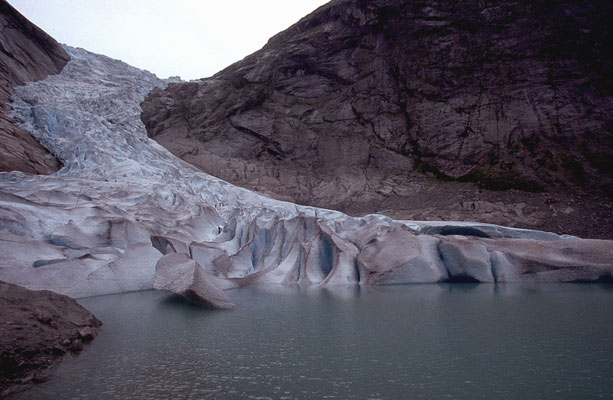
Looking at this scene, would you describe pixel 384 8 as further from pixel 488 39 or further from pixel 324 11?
pixel 488 39

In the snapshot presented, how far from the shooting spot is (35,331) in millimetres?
3094

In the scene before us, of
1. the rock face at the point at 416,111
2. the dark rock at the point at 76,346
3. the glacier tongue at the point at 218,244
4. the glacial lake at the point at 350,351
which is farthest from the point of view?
the rock face at the point at 416,111

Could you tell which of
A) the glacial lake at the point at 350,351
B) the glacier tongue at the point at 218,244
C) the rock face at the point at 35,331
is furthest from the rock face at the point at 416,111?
the rock face at the point at 35,331

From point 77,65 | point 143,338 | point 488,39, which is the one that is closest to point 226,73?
point 77,65

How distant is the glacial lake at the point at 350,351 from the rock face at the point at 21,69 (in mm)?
8819

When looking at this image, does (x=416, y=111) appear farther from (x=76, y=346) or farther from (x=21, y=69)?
(x=76, y=346)

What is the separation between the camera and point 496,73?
1973 cm

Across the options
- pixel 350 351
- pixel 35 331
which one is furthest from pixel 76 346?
pixel 350 351

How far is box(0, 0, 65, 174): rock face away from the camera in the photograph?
11.9 metres

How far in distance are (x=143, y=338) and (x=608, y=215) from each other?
16421 millimetres

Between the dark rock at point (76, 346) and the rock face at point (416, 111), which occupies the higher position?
the rock face at point (416, 111)

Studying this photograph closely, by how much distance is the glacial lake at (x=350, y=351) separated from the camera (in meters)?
2.57

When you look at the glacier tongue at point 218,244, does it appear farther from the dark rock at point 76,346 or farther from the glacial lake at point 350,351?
the dark rock at point 76,346

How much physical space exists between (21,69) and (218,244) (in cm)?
1618
